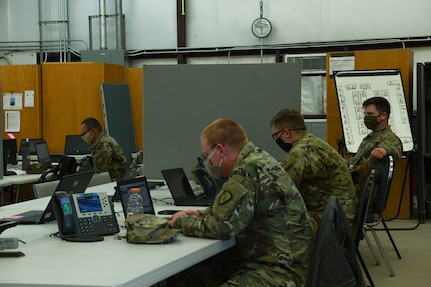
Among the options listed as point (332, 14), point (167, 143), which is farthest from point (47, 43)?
point (167, 143)

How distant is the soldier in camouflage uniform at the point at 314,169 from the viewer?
184 inches

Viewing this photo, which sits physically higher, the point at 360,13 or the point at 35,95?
the point at 360,13

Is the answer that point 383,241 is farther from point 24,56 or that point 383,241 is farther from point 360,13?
point 24,56

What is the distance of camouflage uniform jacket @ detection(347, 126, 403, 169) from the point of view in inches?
255

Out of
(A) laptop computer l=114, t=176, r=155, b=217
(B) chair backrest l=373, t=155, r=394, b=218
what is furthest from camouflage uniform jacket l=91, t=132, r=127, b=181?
(A) laptop computer l=114, t=176, r=155, b=217

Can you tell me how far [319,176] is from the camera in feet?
15.6

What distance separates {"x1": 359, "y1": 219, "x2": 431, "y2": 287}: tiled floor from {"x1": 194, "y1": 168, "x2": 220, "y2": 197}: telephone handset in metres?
1.57

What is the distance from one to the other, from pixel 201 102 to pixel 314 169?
1.44 metres

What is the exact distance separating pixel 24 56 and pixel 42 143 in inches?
208

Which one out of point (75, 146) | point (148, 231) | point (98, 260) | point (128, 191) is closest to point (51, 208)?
point (128, 191)

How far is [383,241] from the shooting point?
7.29 meters

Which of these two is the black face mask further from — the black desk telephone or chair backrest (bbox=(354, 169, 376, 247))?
the black desk telephone

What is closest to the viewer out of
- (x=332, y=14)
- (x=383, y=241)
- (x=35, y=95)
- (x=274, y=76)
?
(x=274, y=76)

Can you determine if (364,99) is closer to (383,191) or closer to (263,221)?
(383,191)
